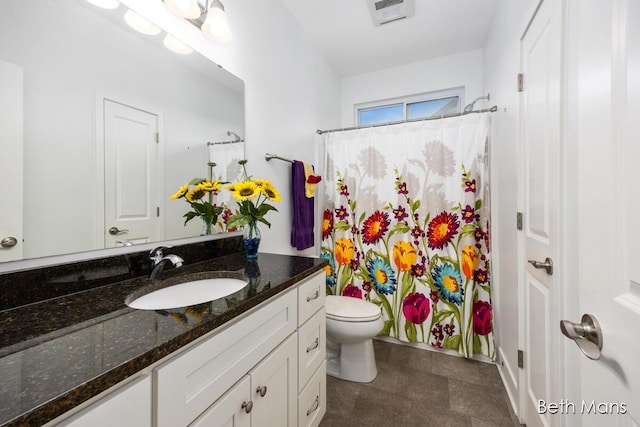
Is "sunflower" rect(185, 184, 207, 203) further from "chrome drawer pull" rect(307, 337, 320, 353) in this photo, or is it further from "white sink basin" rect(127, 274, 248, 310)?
"chrome drawer pull" rect(307, 337, 320, 353)

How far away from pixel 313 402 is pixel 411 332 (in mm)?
1103

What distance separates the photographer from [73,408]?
0.39 meters

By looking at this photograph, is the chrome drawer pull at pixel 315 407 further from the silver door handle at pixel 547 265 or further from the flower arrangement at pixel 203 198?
the silver door handle at pixel 547 265

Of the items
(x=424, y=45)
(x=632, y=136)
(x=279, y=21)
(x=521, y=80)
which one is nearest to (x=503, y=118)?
(x=521, y=80)

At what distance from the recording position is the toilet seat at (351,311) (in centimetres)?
161

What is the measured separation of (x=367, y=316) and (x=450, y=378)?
711 millimetres

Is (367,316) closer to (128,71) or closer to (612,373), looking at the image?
(612,373)

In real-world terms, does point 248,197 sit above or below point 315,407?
above

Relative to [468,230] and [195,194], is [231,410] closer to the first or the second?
[195,194]

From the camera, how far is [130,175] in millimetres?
994

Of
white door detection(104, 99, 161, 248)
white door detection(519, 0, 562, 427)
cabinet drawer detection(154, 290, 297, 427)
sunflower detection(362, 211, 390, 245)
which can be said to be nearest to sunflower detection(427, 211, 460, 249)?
sunflower detection(362, 211, 390, 245)

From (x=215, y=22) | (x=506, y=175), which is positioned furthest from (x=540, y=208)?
(x=215, y=22)

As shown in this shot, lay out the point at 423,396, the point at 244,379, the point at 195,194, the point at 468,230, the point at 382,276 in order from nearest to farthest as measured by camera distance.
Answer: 1. the point at 244,379
2. the point at 195,194
3. the point at 423,396
4. the point at 468,230
5. the point at 382,276

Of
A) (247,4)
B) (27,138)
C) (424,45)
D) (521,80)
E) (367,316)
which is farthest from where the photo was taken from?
(424,45)
